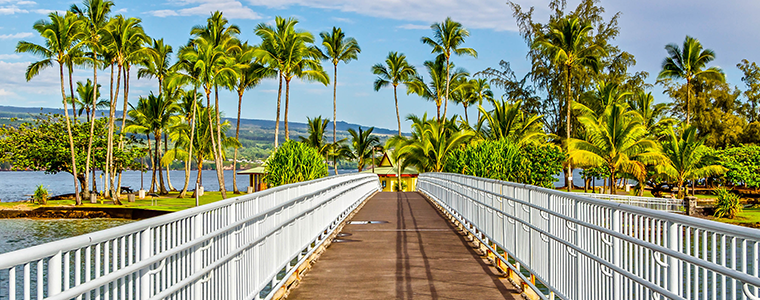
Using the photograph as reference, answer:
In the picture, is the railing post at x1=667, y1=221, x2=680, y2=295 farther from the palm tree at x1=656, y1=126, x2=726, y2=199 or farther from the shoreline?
the palm tree at x1=656, y1=126, x2=726, y2=199

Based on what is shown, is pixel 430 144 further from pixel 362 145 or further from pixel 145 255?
pixel 145 255

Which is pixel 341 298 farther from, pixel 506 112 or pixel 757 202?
pixel 757 202

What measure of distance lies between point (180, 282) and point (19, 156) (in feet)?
186

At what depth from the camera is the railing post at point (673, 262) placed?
4.06 meters

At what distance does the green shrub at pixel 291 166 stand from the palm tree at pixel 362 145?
141 feet

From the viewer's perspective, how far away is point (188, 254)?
15.5ft

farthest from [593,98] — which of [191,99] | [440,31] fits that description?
[191,99]

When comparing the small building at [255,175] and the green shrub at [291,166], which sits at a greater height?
the green shrub at [291,166]

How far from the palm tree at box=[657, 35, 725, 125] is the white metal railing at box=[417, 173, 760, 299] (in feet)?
176

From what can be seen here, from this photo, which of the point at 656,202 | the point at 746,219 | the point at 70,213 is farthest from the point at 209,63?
the point at 746,219

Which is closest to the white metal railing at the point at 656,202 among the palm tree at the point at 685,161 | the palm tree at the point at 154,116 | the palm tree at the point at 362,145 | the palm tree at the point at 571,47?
the palm tree at the point at 685,161

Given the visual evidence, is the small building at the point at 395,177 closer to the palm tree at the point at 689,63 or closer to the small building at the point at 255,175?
the small building at the point at 255,175

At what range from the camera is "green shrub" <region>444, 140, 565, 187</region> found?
2884 centimetres

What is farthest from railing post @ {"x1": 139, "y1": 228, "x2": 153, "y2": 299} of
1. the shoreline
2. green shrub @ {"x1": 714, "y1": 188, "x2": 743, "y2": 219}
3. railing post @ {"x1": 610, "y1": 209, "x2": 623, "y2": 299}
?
green shrub @ {"x1": 714, "y1": 188, "x2": 743, "y2": 219}
